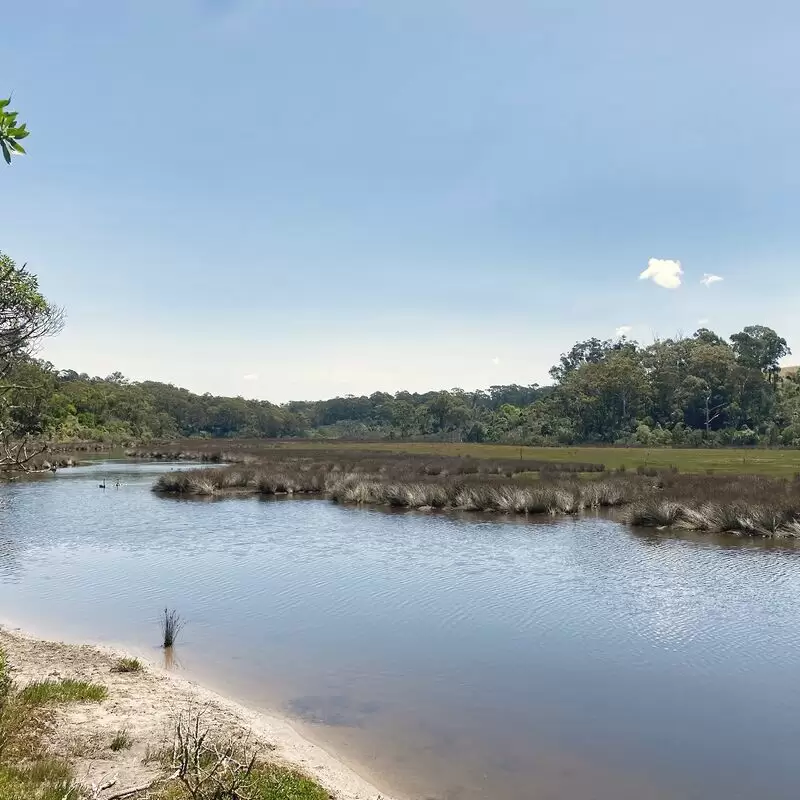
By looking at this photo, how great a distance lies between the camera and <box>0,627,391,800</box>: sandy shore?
679 centimetres

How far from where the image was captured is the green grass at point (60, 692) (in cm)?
821

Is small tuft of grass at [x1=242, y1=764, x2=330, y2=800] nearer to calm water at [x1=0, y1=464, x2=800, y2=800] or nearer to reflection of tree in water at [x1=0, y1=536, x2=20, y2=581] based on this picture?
calm water at [x1=0, y1=464, x2=800, y2=800]

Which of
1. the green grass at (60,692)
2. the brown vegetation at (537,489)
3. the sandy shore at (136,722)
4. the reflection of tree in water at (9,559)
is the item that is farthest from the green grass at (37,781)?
the brown vegetation at (537,489)

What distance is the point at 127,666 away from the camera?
1018 cm

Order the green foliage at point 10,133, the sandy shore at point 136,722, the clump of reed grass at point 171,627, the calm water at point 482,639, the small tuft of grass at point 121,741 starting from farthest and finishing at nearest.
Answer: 1. the clump of reed grass at point 171,627
2. the calm water at point 482,639
3. the small tuft of grass at point 121,741
4. the sandy shore at point 136,722
5. the green foliage at point 10,133

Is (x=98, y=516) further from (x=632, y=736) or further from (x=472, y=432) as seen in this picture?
(x=472, y=432)

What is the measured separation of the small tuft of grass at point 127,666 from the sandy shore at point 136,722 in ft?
0.36

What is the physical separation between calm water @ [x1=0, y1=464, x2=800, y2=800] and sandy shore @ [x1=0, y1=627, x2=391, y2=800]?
515 millimetres

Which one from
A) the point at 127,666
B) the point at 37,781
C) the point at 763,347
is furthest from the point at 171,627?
the point at 763,347

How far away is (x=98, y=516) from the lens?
29.1 meters

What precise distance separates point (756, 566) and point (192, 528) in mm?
18828

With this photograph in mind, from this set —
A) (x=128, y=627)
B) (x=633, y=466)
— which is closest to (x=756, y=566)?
(x=128, y=627)

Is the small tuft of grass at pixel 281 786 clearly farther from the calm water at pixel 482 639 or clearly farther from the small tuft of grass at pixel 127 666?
the small tuft of grass at pixel 127 666

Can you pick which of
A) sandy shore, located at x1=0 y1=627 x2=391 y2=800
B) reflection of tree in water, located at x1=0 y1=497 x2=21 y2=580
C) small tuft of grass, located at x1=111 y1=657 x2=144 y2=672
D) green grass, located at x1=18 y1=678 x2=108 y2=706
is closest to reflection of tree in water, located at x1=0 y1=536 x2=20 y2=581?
reflection of tree in water, located at x1=0 y1=497 x2=21 y2=580
